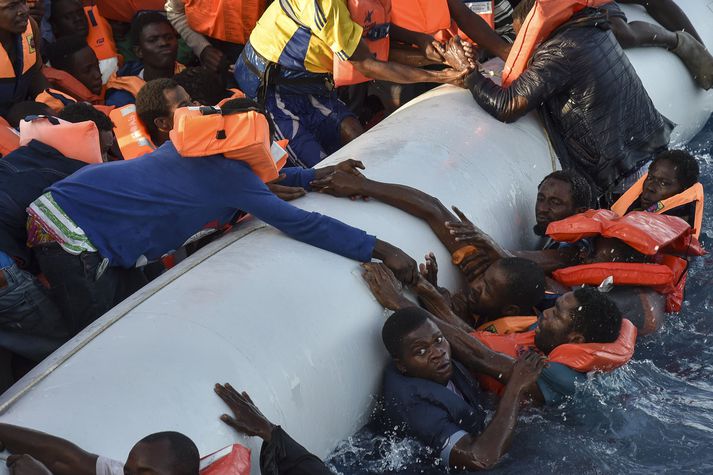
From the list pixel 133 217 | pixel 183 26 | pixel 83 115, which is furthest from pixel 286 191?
pixel 183 26

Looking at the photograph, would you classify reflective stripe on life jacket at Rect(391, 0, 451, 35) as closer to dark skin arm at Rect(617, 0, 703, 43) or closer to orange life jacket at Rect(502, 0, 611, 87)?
orange life jacket at Rect(502, 0, 611, 87)

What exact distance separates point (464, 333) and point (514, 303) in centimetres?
51

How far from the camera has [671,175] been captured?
5.22 meters

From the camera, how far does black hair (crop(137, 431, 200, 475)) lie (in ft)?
9.21

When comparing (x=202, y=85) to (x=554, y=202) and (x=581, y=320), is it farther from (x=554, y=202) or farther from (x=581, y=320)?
(x=581, y=320)

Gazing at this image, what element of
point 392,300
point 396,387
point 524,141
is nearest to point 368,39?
point 524,141

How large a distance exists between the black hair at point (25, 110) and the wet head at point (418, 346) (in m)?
2.33

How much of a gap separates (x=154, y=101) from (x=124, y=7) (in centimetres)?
218

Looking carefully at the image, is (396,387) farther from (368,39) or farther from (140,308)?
(368,39)

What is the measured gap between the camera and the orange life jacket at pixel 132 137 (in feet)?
15.6

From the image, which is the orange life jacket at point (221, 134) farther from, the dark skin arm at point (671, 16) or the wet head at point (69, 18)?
the dark skin arm at point (671, 16)

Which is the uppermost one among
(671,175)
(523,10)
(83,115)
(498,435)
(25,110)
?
(523,10)

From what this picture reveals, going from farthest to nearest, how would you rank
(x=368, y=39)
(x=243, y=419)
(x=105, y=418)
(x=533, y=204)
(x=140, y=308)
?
(x=368, y=39) < (x=533, y=204) < (x=140, y=308) < (x=243, y=419) < (x=105, y=418)

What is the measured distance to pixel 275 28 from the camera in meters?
5.54
